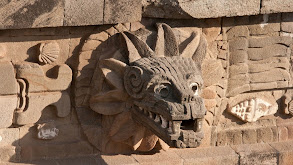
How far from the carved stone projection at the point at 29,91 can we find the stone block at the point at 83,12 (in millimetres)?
462

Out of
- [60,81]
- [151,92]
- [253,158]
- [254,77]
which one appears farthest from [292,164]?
[60,81]

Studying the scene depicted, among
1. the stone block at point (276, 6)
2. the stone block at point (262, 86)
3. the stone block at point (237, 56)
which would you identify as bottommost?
the stone block at point (262, 86)

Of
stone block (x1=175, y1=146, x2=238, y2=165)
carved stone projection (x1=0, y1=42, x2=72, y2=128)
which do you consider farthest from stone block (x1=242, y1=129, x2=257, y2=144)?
carved stone projection (x1=0, y1=42, x2=72, y2=128)

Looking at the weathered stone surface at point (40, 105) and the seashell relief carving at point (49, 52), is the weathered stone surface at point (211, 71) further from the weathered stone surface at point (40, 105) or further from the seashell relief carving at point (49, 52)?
the seashell relief carving at point (49, 52)

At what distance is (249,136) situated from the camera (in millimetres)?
9008

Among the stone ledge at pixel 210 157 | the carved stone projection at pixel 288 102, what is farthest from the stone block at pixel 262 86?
the stone ledge at pixel 210 157

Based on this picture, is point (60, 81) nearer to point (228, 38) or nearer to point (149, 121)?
point (149, 121)

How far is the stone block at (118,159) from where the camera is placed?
815cm

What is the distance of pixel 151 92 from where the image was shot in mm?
7633

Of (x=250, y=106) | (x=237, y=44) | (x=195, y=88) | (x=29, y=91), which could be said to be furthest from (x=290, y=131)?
(x=29, y=91)

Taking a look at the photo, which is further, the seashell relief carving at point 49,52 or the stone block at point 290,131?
the stone block at point 290,131

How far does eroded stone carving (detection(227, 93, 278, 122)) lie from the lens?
8.82 meters

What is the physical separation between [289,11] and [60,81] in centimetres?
249

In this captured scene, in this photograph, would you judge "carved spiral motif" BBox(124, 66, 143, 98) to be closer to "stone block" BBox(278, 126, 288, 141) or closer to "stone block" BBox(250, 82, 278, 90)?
"stone block" BBox(250, 82, 278, 90)
